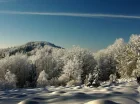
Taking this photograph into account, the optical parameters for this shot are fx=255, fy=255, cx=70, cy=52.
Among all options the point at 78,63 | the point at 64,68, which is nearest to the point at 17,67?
the point at 64,68

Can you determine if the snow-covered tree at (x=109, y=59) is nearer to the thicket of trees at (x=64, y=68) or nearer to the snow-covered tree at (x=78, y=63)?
the thicket of trees at (x=64, y=68)

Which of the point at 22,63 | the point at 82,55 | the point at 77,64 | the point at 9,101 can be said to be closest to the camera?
the point at 9,101

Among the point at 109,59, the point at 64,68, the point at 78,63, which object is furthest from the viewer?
the point at 109,59

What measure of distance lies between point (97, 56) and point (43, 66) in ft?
60.9

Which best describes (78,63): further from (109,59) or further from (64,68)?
(109,59)

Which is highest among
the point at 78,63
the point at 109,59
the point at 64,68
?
the point at 109,59

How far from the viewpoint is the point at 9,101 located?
11789 mm

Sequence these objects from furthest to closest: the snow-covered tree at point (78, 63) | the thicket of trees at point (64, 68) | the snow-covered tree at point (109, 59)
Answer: the snow-covered tree at point (109, 59), the snow-covered tree at point (78, 63), the thicket of trees at point (64, 68)

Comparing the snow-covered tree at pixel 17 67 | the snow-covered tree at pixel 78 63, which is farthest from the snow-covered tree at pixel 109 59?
the snow-covered tree at pixel 17 67

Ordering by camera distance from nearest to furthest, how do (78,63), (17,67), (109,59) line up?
(78,63)
(17,67)
(109,59)

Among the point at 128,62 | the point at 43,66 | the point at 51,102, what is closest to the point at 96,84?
the point at 51,102

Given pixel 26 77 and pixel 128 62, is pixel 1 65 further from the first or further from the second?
pixel 128 62

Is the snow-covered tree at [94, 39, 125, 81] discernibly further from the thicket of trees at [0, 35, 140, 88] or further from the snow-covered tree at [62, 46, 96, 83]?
the snow-covered tree at [62, 46, 96, 83]

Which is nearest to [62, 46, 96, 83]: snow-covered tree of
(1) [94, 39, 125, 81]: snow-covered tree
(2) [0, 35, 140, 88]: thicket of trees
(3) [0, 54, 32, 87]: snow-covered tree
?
(2) [0, 35, 140, 88]: thicket of trees
